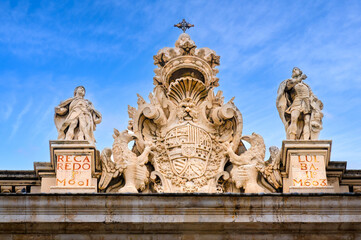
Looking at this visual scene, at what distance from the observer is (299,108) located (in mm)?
19312

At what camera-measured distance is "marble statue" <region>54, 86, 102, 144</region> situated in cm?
1906

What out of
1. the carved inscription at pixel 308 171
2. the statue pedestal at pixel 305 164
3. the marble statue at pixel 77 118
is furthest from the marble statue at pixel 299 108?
the marble statue at pixel 77 118

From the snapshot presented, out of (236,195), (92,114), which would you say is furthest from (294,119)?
(92,114)

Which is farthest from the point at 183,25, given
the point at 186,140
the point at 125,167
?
the point at 125,167

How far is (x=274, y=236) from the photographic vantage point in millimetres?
17125

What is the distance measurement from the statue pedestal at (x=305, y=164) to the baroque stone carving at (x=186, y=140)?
385 mm

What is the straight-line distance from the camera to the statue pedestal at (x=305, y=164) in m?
18.2

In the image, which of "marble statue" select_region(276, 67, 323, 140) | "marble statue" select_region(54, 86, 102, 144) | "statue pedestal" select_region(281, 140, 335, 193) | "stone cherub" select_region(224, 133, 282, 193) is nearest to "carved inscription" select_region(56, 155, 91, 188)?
"marble statue" select_region(54, 86, 102, 144)

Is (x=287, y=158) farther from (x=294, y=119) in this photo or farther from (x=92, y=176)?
(x=92, y=176)

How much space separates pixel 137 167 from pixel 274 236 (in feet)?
10.9

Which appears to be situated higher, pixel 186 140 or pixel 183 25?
pixel 183 25

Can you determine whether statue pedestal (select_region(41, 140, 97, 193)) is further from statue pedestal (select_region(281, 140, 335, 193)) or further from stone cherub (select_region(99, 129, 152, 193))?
statue pedestal (select_region(281, 140, 335, 193))

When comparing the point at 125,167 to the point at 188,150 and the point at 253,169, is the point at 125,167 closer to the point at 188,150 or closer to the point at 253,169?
the point at 188,150

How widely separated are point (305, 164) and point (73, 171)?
470cm
